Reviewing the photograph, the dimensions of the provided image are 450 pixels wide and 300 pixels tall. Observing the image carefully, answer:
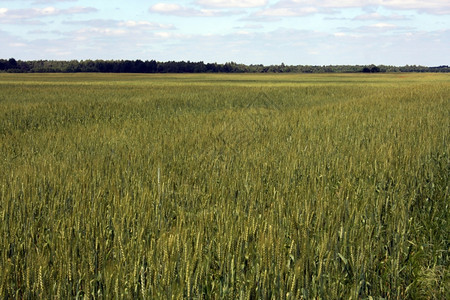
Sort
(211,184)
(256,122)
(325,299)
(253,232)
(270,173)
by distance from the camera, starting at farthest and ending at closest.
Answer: (256,122) < (270,173) < (211,184) < (253,232) < (325,299)

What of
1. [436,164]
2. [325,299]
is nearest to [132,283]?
[325,299]

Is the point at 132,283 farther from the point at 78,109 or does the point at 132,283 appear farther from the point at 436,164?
the point at 78,109

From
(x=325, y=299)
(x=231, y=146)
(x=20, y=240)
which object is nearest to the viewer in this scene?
(x=325, y=299)

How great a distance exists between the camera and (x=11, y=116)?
1251 centimetres

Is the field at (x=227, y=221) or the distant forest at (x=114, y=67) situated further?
the distant forest at (x=114, y=67)

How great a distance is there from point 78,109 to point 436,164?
11.7 metres

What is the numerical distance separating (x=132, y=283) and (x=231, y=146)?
4521mm

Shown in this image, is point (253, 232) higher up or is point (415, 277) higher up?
point (253, 232)

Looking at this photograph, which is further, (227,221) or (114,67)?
(114,67)

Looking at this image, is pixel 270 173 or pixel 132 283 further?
Result: pixel 270 173

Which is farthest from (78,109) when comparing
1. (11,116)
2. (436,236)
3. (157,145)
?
(436,236)

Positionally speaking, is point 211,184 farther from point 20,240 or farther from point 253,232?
point 20,240

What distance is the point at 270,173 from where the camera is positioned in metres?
4.83

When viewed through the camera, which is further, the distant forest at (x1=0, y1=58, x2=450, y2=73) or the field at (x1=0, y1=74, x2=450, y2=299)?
the distant forest at (x1=0, y1=58, x2=450, y2=73)
